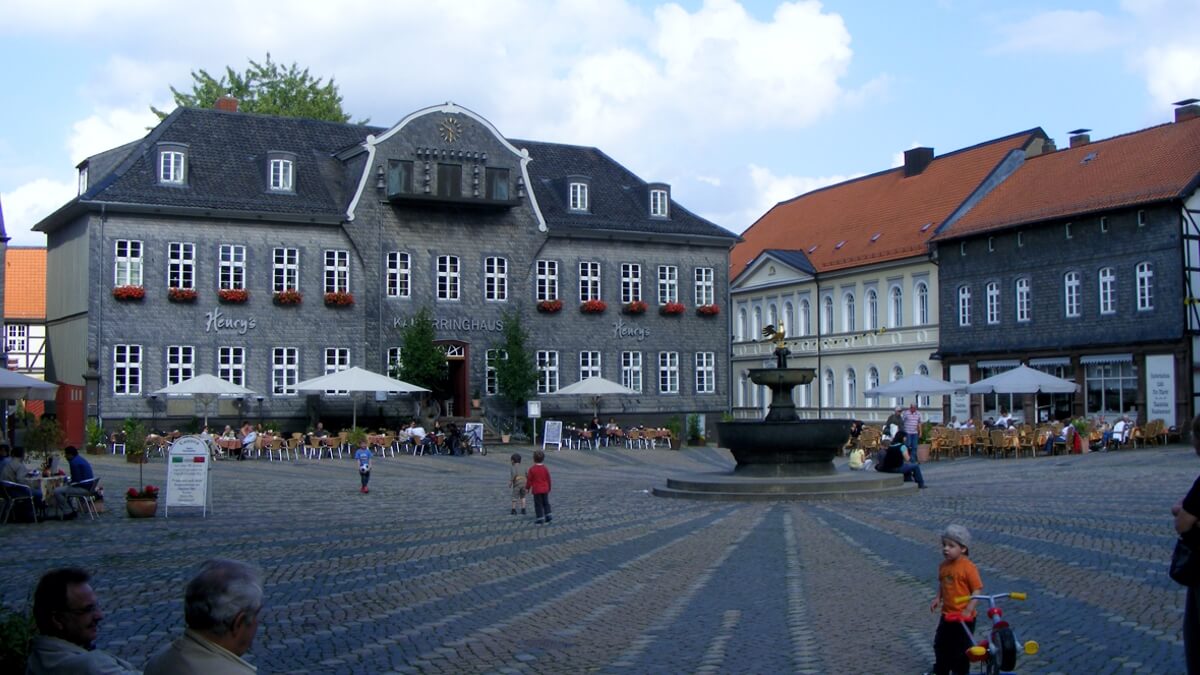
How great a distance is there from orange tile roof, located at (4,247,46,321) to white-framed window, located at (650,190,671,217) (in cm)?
3445

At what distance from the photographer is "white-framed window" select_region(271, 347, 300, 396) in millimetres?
42906

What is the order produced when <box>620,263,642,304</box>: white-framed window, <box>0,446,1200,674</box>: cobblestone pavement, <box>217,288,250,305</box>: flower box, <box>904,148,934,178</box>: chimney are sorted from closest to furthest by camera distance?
<box>0,446,1200,674</box>: cobblestone pavement
<box>217,288,250,305</box>: flower box
<box>620,263,642,304</box>: white-framed window
<box>904,148,934,178</box>: chimney

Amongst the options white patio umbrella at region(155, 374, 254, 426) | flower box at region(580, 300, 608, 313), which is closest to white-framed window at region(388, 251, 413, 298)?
flower box at region(580, 300, 608, 313)

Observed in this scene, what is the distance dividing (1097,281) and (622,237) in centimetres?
1695

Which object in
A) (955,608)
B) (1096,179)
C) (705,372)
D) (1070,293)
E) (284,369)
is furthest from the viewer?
(705,372)

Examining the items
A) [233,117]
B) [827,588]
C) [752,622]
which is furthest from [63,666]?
[233,117]

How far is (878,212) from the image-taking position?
58.6 m

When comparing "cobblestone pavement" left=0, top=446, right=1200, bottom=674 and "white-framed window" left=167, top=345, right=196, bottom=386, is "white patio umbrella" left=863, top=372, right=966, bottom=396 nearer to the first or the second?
"cobblestone pavement" left=0, top=446, right=1200, bottom=674

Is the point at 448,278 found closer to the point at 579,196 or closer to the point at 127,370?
the point at 579,196

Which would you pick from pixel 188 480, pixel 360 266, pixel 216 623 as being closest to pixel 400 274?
pixel 360 266

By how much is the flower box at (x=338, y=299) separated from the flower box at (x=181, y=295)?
438 cm

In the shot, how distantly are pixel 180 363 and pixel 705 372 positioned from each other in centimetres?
1981

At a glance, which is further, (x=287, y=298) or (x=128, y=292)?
(x=287, y=298)

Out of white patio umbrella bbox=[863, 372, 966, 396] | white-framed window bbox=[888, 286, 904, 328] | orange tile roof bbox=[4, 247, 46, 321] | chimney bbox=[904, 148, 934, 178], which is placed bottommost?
white patio umbrella bbox=[863, 372, 966, 396]
